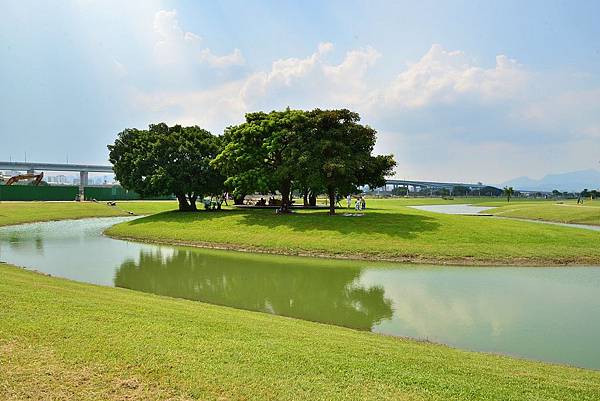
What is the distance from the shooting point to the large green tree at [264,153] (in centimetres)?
4125

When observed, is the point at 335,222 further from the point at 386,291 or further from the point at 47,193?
the point at 47,193

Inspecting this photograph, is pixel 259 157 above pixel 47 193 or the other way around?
above

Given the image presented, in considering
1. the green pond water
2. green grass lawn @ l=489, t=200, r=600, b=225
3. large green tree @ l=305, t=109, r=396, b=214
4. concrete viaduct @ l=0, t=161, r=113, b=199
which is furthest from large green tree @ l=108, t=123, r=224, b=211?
concrete viaduct @ l=0, t=161, r=113, b=199

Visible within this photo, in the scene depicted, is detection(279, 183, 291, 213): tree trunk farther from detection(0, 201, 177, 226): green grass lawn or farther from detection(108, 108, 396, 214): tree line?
detection(0, 201, 177, 226): green grass lawn

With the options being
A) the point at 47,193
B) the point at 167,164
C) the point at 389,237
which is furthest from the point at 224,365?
the point at 47,193

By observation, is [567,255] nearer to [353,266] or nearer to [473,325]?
[353,266]

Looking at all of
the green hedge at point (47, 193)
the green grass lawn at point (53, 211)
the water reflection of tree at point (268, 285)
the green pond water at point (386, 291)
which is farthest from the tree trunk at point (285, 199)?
the green hedge at point (47, 193)

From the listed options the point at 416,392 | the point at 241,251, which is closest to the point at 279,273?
the point at 241,251

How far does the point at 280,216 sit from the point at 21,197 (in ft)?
218

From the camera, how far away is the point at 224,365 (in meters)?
7.87

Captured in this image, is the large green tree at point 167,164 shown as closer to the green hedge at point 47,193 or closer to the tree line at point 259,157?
the tree line at point 259,157

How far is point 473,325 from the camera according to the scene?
14.2m

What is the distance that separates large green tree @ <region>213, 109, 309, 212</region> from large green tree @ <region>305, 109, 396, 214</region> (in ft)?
6.24

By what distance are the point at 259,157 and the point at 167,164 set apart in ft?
36.9
